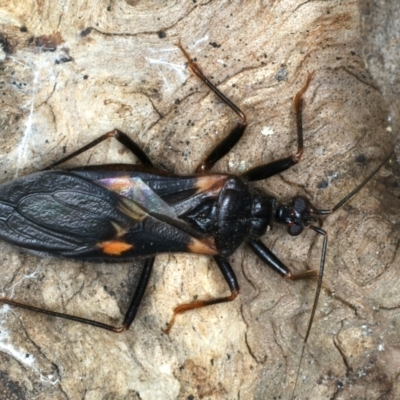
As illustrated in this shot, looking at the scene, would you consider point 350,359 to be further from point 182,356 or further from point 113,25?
point 113,25

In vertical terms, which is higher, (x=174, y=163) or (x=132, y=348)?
(x=174, y=163)

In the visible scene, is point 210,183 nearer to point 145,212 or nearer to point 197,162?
point 197,162

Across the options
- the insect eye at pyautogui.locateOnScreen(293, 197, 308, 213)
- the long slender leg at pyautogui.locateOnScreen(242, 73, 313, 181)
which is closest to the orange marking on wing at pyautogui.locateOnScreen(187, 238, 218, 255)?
the long slender leg at pyautogui.locateOnScreen(242, 73, 313, 181)

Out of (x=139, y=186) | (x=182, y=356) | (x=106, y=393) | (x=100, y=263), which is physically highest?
(x=139, y=186)

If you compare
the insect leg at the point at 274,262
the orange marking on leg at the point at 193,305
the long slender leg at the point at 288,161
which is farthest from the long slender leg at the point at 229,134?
the orange marking on leg at the point at 193,305

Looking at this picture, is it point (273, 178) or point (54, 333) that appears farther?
point (273, 178)

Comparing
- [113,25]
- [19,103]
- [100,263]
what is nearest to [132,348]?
[100,263]

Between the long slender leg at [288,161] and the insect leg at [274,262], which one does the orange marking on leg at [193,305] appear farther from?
the long slender leg at [288,161]
